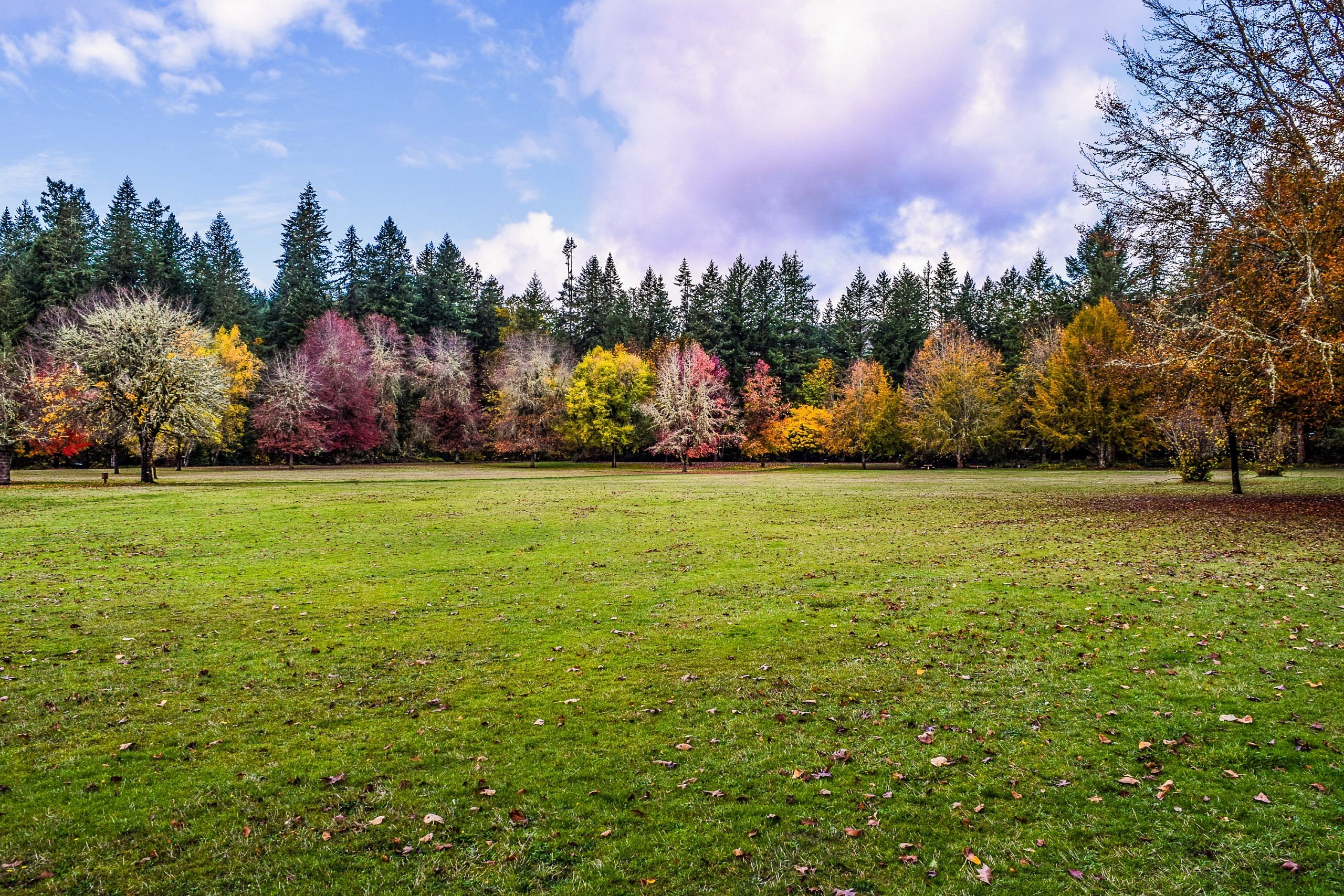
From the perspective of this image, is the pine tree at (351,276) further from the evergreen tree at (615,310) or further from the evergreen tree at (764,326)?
the evergreen tree at (764,326)

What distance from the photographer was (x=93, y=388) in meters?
37.2

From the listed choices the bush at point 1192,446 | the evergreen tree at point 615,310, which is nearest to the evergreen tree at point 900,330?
the evergreen tree at point 615,310

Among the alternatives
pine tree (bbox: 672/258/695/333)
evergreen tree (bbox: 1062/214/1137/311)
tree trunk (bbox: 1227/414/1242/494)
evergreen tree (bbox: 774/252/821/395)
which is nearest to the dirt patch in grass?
tree trunk (bbox: 1227/414/1242/494)

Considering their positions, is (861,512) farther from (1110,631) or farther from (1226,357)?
(1110,631)

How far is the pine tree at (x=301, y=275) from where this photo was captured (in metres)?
76.5

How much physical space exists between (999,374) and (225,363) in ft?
251

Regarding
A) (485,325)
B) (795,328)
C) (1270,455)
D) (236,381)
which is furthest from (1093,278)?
(236,381)

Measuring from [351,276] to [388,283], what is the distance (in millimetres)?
9832

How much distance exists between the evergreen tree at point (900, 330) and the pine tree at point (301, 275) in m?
66.8

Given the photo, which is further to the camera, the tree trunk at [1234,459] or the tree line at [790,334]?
the tree trunk at [1234,459]

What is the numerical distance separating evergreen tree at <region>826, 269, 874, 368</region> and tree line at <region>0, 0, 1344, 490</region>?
0.43m

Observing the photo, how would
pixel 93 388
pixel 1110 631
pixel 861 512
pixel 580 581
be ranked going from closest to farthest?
pixel 1110 631, pixel 580 581, pixel 861 512, pixel 93 388

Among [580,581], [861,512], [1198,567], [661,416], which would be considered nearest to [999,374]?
[661,416]

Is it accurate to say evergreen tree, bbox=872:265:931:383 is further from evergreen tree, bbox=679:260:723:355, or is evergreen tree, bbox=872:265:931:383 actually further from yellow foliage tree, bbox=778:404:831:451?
evergreen tree, bbox=679:260:723:355
